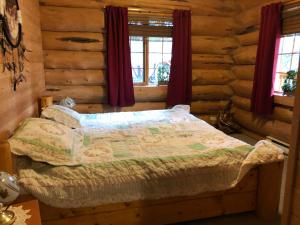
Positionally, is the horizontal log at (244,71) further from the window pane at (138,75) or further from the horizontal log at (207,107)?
the window pane at (138,75)

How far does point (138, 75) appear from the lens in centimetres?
425

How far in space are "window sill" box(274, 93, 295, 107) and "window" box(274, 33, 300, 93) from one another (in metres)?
0.17

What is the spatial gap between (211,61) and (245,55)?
58cm

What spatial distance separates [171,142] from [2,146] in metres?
1.37

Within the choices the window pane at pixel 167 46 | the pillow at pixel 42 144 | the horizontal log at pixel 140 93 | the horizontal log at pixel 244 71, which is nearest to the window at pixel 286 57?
the horizontal log at pixel 244 71

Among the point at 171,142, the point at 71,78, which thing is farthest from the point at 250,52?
the point at 71,78

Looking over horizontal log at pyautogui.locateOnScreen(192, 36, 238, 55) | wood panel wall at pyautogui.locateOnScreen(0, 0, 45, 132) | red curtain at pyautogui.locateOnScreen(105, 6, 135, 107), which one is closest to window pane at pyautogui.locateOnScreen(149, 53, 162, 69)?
red curtain at pyautogui.locateOnScreen(105, 6, 135, 107)

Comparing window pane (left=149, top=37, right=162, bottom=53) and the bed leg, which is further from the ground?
window pane (left=149, top=37, right=162, bottom=53)

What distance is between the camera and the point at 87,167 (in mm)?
1739

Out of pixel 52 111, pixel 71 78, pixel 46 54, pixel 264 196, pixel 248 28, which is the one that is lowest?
pixel 264 196

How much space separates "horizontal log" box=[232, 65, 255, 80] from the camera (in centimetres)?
398

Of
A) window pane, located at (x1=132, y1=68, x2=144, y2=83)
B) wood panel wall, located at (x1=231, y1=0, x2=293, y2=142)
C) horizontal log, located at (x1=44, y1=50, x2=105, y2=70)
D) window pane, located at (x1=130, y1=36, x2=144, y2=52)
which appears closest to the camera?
wood panel wall, located at (x1=231, y1=0, x2=293, y2=142)

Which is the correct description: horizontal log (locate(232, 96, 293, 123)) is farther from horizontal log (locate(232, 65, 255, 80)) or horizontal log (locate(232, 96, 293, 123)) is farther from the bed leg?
the bed leg

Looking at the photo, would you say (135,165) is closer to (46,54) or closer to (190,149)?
(190,149)
